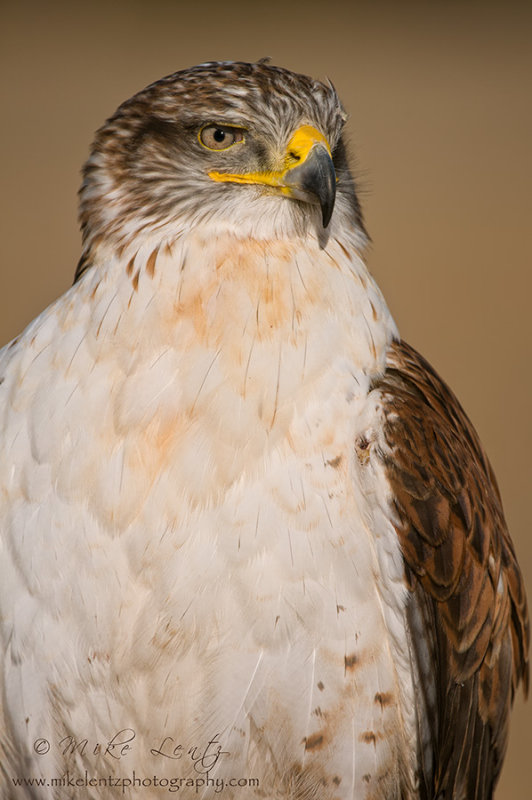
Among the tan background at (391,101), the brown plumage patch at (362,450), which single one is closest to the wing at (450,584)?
the brown plumage patch at (362,450)

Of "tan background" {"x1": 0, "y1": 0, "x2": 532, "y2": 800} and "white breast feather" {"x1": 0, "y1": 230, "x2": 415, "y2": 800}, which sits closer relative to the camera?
"white breast feather" {"x1": 0, "y1": 230, "x2": 415, "y2": 800}

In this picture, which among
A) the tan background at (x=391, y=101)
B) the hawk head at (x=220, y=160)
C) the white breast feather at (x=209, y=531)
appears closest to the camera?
the white breast feather at (x=209, y=531)

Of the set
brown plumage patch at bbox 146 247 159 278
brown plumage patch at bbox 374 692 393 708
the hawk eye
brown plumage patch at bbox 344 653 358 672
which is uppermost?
the hawk eye

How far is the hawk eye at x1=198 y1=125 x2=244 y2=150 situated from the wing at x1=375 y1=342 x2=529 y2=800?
0.51 metres

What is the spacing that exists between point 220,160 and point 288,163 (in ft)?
0.43

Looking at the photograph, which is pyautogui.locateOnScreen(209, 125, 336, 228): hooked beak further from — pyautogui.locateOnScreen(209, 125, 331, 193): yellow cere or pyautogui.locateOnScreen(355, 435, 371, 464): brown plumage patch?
pyautogui.locateOnScreen(355, 435, 371, 464): brown plumage patch

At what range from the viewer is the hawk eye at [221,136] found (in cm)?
173

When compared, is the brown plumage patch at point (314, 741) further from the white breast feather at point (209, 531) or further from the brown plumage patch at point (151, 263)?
the brown plumage patch at point (151, 263)

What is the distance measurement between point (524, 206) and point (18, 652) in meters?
4.67

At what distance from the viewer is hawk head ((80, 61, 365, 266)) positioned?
1.70 metres

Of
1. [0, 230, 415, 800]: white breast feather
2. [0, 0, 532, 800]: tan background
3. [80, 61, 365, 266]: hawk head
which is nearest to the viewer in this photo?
[0, 230, 415, 800]: white breast feather

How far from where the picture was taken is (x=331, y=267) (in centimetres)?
173

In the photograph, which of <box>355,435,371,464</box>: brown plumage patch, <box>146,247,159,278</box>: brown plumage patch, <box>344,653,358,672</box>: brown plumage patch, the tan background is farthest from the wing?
the tan background

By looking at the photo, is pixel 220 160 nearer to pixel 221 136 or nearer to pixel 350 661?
pixel 221 136
